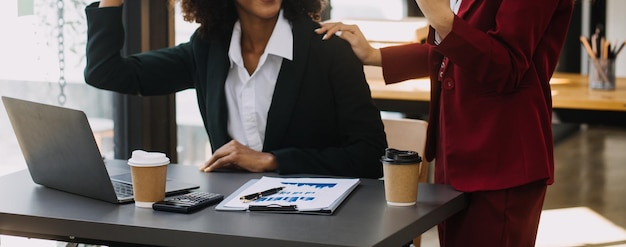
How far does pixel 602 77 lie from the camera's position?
153 inches

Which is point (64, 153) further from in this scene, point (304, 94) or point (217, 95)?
point (304, 94)

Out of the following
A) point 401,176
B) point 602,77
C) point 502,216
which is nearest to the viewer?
point 401,176

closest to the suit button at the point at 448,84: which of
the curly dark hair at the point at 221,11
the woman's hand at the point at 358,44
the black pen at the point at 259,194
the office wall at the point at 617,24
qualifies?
the woman's hand at the point at 358,44

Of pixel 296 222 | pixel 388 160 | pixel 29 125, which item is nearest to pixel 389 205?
pixel 388 160

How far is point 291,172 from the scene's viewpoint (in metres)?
2.36

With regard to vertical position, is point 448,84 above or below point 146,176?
above

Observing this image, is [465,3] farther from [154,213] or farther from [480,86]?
[154,213]

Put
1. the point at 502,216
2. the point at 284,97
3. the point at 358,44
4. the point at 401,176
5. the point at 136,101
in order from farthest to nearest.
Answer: the point at 136,101
the point at 284,97
the point at 358,44
the point at 502,216
the point at 401,176

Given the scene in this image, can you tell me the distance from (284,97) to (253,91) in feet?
0.35

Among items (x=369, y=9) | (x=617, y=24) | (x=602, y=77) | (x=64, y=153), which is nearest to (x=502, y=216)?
(x=64, y=153)

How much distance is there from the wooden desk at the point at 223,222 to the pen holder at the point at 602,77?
6.57ft

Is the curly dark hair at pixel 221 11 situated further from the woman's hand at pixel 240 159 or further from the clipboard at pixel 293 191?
the clipboard at pixel 293 191

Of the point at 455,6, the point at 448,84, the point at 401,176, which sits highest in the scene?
the point at 455,6

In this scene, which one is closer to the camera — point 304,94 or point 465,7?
point 465,7
